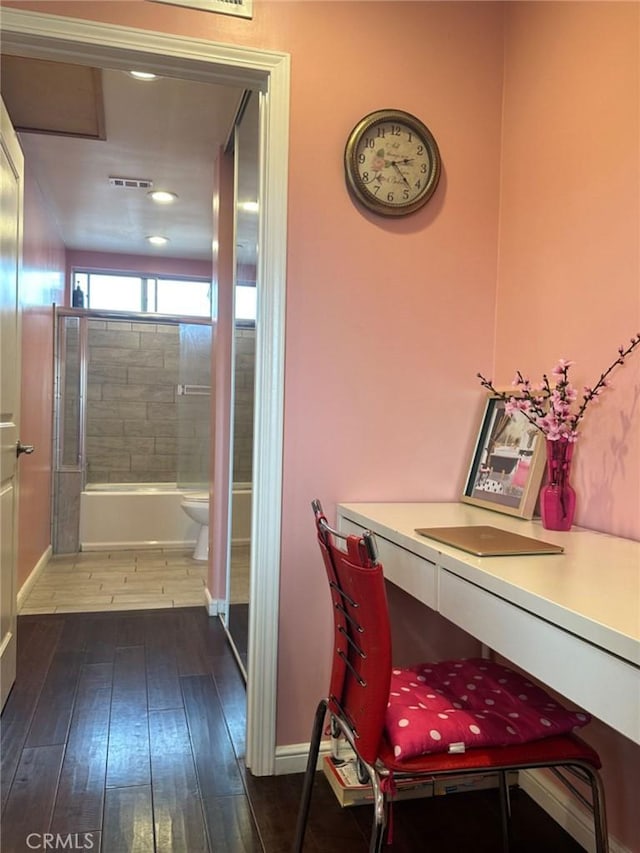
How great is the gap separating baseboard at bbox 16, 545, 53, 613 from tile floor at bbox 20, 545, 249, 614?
0.08ft

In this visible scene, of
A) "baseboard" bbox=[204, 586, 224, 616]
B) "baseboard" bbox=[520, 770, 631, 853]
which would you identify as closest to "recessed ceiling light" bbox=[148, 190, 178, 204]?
"baseboard" bbox=[204, 586, 224, 616]

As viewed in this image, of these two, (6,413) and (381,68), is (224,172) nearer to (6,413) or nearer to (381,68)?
(381,68)

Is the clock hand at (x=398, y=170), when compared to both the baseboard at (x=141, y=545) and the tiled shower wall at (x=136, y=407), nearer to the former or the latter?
the tiled shower wall at (x=136, y=407)

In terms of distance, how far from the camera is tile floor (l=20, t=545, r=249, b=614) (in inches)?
139

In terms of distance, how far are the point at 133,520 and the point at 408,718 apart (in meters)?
4.12

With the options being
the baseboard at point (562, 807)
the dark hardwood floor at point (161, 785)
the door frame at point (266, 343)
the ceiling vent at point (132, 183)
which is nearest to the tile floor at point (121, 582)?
the dark hardwood floor at point (161, 785)

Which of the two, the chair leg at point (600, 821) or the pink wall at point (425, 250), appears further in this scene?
the pink wall at point (425, 250)

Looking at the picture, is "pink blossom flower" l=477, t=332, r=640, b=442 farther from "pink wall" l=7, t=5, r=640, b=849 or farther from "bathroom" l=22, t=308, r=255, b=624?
"bathroom" l=22, t=308, r=255, b=624

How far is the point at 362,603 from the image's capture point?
4.08 feet

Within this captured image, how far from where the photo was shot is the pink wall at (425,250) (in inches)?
71.5

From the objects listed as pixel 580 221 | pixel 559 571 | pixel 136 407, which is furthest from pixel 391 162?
pixel 136 407

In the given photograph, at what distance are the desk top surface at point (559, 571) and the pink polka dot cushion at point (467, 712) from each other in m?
0.29

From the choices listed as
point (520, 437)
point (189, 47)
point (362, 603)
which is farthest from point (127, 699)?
point (189, 47)

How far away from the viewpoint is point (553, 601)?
3.37 ft
